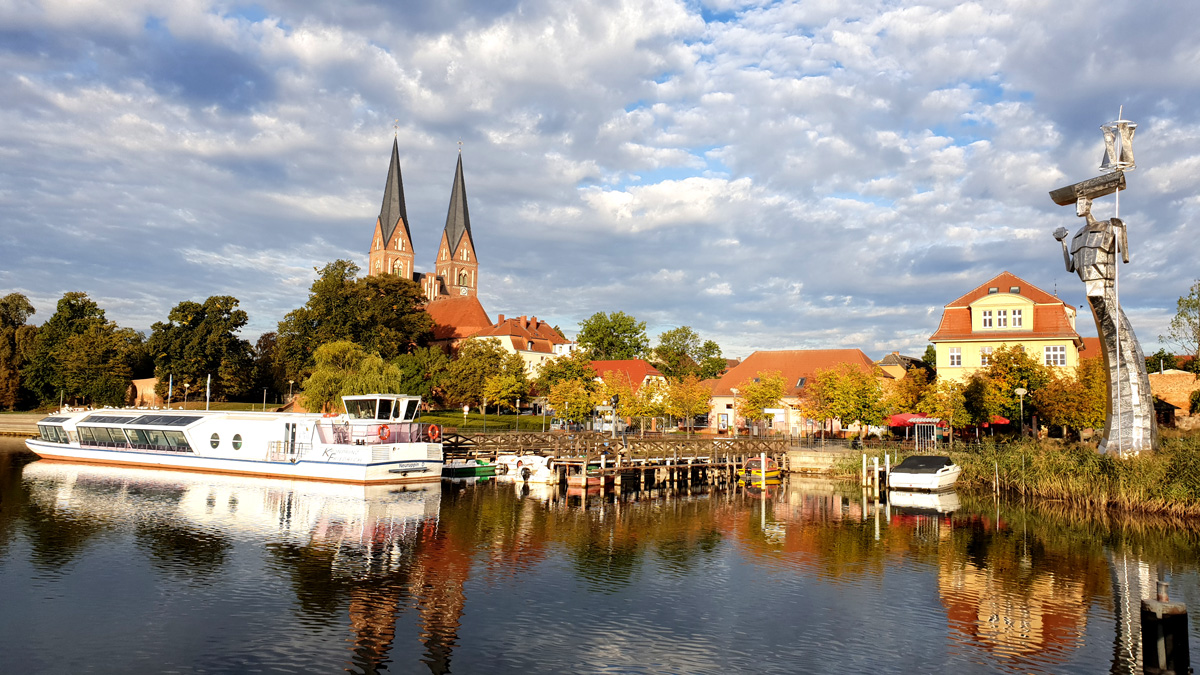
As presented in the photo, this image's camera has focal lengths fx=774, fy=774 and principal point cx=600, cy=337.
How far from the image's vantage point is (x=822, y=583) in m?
18.4

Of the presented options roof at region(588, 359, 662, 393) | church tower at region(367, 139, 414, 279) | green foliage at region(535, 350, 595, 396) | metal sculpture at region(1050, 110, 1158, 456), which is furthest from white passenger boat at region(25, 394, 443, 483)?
church tower at region(367, 139, 414, 279)

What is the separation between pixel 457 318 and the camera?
115 metres

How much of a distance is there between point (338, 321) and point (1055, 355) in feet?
191

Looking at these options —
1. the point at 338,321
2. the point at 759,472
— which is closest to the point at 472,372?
the point at 338,321

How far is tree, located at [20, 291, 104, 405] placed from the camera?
250ft

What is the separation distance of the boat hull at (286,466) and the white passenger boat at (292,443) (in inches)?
1.8

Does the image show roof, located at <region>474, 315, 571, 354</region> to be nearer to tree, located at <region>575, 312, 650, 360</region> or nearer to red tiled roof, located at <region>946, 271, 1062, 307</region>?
tree, located at <region>575, 312, 650, 360</region>

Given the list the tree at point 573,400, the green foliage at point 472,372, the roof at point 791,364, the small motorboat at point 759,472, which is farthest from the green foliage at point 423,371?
the small motorboat at point 759,472

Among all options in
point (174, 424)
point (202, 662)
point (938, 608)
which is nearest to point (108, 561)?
point (202, 662)

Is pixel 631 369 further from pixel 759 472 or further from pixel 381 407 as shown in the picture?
pixel 381 407

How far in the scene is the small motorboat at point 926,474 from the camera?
36.1 meters

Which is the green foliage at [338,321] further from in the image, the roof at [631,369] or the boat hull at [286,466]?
the boat hull at [286,466]

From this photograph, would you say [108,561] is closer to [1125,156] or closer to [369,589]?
[369,589]

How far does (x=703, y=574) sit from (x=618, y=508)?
43.5ft
